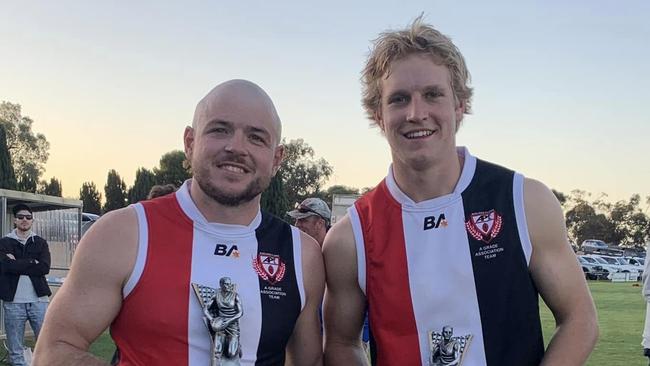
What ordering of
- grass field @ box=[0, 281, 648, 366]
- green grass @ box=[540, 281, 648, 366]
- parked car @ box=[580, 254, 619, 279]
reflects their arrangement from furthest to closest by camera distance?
parked car @ box=[580, 254, 619, 279], green grass @ box=[540, 281, 648, 366], grass field @ box=[0, 281, 648, 366]

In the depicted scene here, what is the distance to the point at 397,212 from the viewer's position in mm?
2607

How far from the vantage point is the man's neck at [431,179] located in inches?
100

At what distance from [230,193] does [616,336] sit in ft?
41.9

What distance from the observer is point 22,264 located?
8.49 meters

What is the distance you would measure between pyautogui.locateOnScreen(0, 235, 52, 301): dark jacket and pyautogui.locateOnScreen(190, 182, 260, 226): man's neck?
6.84 meters

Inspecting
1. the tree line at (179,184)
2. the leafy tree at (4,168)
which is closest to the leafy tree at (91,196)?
the tree line at (179,184)

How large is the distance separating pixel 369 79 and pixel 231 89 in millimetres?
565

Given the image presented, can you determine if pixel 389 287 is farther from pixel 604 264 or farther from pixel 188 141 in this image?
pixel 604 264

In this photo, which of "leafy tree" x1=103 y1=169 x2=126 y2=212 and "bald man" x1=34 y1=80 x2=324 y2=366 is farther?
"leafy tree" x1=103 y1=169 x2=126 y2=212

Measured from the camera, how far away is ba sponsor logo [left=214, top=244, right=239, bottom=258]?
251 cm

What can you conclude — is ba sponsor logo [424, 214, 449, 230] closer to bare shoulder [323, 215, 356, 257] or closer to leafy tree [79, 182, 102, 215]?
bare shoulder [323, 215, 356, 257]

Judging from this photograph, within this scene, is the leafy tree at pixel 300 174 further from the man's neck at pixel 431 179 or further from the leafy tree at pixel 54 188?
the man's neck at pixel 431 179

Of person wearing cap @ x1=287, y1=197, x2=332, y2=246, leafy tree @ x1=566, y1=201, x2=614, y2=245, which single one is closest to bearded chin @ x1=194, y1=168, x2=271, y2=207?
person wearing cap @ x1=287, y1=197, x2=332, y2=246

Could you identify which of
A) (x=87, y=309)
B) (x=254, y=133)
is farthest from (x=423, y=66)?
(x=87, y=309)
